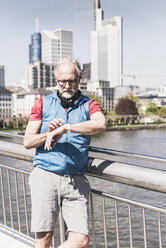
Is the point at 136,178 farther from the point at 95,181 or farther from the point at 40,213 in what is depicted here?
the point at 95,181

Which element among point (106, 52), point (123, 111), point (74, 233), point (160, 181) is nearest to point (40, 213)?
point (74, 233)

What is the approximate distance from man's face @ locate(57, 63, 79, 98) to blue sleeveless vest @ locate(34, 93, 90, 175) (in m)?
0.08

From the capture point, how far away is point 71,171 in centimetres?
274

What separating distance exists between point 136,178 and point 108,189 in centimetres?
1709

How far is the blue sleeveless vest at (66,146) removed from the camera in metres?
2.71

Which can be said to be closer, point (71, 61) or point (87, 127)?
point (87, 127)

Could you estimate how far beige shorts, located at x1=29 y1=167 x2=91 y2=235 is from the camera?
2.74 m

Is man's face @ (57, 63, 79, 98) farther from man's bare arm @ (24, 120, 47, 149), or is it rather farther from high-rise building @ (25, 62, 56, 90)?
high-rise building @ (25, 62, 56, 90)

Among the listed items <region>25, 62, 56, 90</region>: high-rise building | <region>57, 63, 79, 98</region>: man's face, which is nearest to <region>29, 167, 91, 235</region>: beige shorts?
<region>57, 63, 79, 98</region>: man's face

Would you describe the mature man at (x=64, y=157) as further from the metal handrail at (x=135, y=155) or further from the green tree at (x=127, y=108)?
the green tree at (x=127, y=108)

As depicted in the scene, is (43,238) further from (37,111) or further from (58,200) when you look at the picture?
(37,111)

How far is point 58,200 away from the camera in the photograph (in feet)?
9.19

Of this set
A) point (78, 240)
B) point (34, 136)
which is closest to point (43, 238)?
point (78, 240)

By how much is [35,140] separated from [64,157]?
29cm
